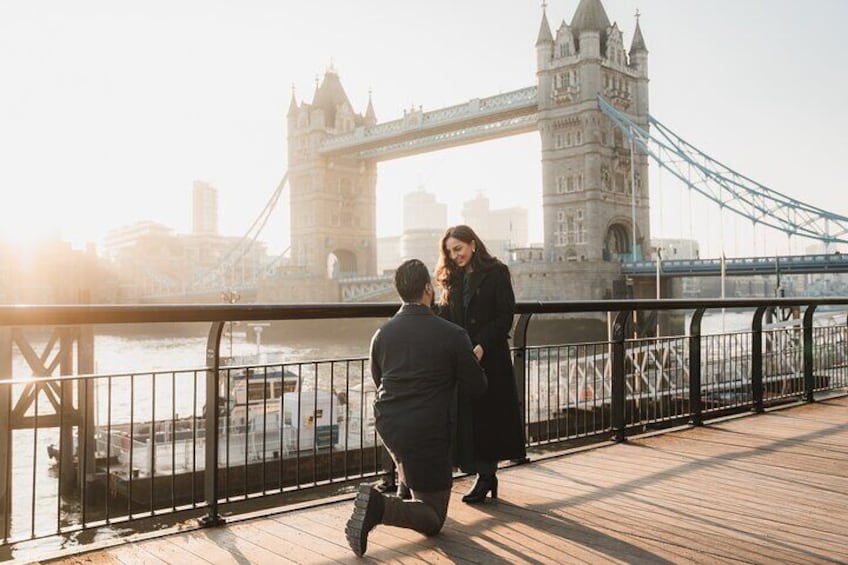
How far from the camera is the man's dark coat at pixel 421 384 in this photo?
3260 millimetres

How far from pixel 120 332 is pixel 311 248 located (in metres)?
20.9

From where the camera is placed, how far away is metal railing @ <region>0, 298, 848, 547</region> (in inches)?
143

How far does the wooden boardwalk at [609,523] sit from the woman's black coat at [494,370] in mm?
367

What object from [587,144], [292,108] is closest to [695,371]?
[587,144]

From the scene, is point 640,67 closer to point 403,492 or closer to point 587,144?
point 587,144

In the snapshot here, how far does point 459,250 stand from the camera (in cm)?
393

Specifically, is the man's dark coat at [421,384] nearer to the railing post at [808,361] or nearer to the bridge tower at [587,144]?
the railing post at [808,361]

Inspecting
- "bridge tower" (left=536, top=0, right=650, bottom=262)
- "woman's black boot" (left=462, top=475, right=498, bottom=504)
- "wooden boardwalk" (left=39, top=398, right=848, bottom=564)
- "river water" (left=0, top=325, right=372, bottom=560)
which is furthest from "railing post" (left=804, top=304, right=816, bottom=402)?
"bridge tower" (left=536, top=0, right=650, bottom=262)

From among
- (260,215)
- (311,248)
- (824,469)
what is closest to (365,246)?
(311,248)

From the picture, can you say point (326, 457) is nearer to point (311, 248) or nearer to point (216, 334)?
point (216, 334)

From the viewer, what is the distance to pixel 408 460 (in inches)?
131

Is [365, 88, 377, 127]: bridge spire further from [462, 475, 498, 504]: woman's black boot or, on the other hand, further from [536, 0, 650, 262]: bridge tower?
[462, 475, 498, 504]: woman's black boot

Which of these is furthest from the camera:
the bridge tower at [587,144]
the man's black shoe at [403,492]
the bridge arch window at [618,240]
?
the bridge arch window at [618,240]

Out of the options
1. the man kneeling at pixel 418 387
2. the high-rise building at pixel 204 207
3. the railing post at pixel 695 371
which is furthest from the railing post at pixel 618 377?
the high-rise building at pixel 204 207
